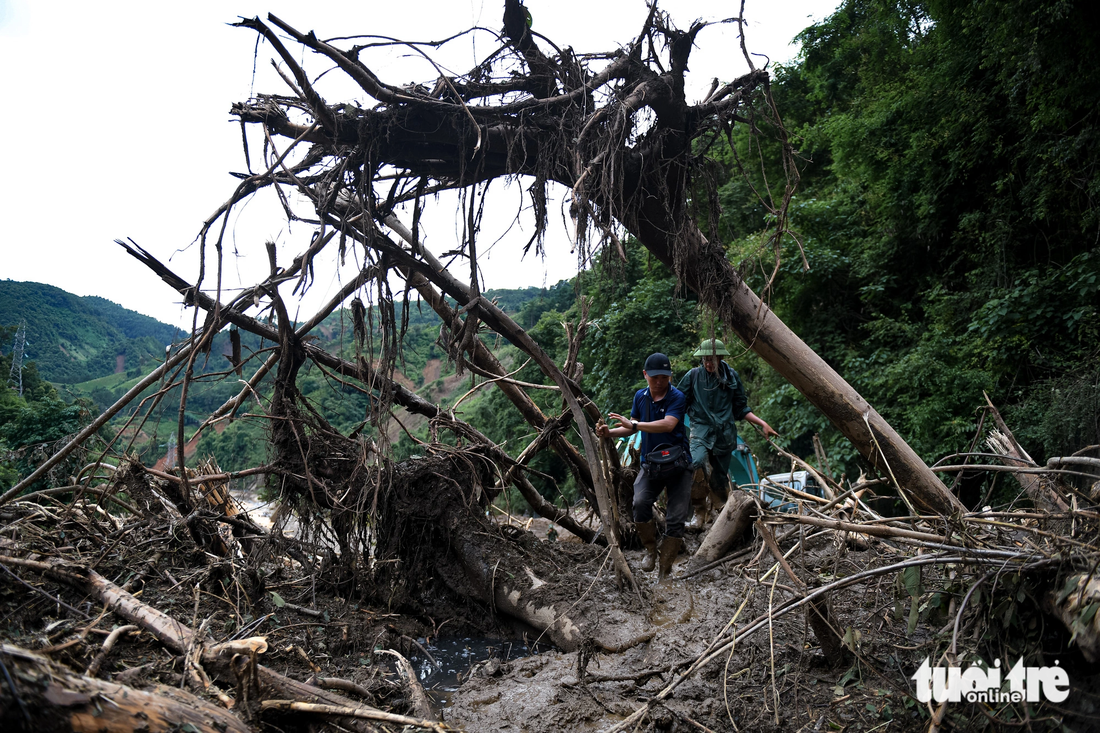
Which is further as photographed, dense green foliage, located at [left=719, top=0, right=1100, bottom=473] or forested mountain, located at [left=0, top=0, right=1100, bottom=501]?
dense green foliage, located at [left=719, top=0, right=1100, bottom=473]

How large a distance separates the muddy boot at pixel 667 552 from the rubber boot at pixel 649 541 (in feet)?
0.66

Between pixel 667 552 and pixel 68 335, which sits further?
pixel 68 335

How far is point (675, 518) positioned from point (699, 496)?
6.00 feet

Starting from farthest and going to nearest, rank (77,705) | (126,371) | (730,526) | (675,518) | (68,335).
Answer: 1. (126,371)
2. (68,335)
3. (675,518)
4. (730,526)
5. (77,705)

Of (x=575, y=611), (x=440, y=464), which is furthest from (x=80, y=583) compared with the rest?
(x=575, y=611)

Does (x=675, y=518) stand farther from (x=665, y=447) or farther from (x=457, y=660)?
(x=457, y=660)

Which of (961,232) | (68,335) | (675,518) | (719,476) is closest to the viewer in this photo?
(675,518)

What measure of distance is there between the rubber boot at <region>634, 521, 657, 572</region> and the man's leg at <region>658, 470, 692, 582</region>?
16 cm

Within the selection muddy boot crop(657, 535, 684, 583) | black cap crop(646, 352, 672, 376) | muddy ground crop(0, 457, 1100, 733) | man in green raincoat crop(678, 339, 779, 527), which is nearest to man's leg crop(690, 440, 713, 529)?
man in green raincoat crop(678, 339, 779, 527)

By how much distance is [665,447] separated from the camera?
485 centimetres

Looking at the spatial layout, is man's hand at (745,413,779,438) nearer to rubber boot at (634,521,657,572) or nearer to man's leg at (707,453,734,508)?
man's leg at (707,453,734,508)

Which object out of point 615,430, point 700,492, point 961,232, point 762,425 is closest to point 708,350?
point 762,425

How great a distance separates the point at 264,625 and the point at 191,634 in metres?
0.91

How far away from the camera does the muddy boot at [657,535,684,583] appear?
4875 millimetres
